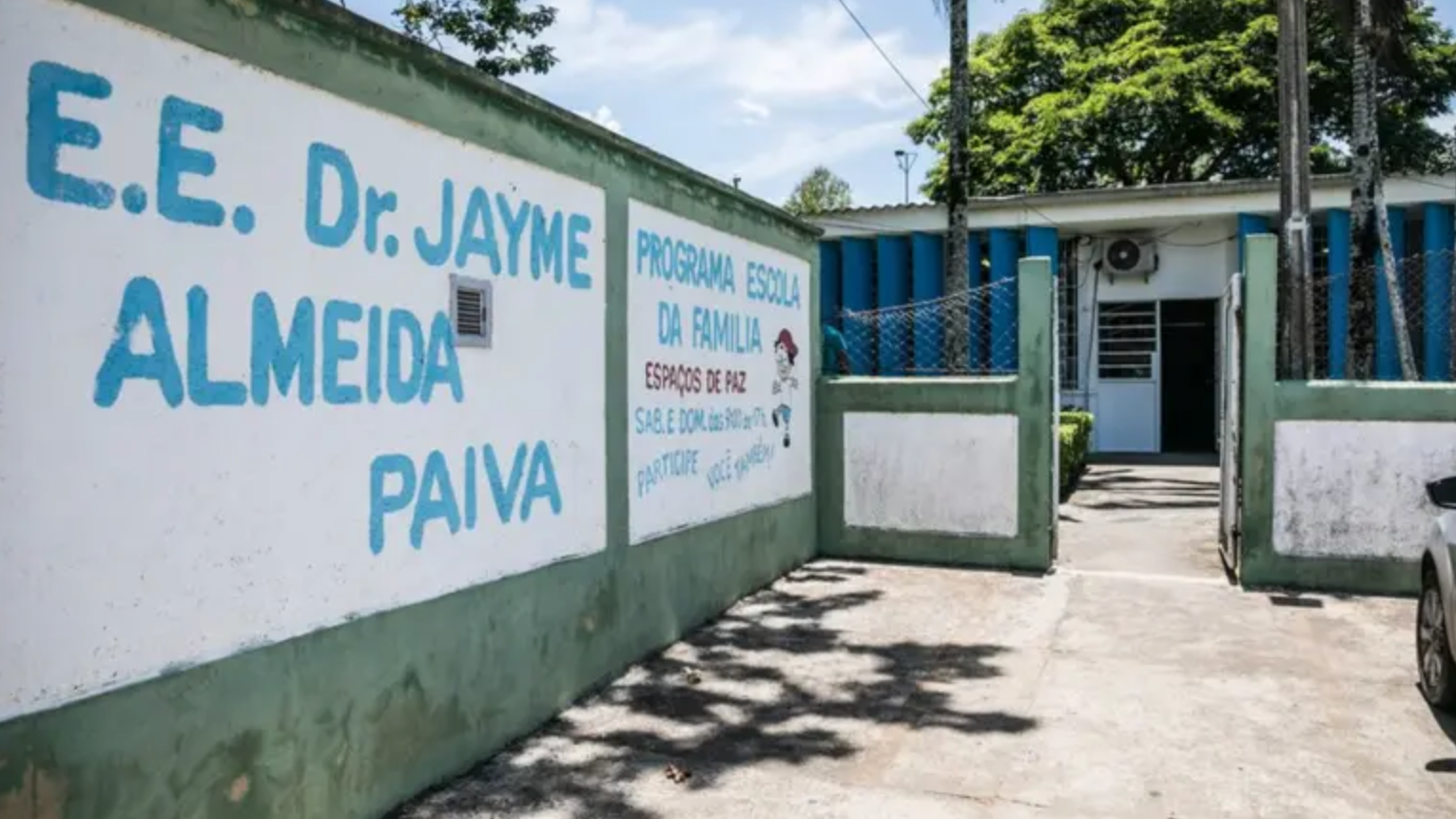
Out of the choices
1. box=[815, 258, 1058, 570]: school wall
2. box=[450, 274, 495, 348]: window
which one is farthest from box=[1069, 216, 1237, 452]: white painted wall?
box=[450, 274, 495, 348]: window

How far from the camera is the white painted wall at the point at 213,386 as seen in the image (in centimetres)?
269

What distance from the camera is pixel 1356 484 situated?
756cm

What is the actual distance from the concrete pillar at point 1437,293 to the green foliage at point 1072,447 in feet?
15.2

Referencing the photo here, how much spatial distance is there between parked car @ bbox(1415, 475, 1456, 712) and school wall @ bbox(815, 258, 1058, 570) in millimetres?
3275

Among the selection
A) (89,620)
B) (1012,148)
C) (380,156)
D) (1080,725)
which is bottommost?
(1080,725)

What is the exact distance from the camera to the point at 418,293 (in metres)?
4.11

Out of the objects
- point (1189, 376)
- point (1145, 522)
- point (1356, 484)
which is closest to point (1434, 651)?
point (1356, 484)

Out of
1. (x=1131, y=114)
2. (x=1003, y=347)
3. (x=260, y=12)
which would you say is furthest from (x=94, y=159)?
(x=1131, y=114)

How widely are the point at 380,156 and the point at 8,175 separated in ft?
4.75

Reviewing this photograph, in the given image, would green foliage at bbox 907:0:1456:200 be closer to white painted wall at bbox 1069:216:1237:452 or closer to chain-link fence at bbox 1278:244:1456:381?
white painted wall at bbox 1069:216:1237:452

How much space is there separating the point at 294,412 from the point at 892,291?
14.5 m

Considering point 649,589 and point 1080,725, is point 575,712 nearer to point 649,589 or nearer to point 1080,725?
point 649,589

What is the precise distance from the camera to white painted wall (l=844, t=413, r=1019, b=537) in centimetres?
850

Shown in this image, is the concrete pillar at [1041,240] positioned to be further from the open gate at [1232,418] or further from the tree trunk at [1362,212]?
the open gate at [1232,418]
